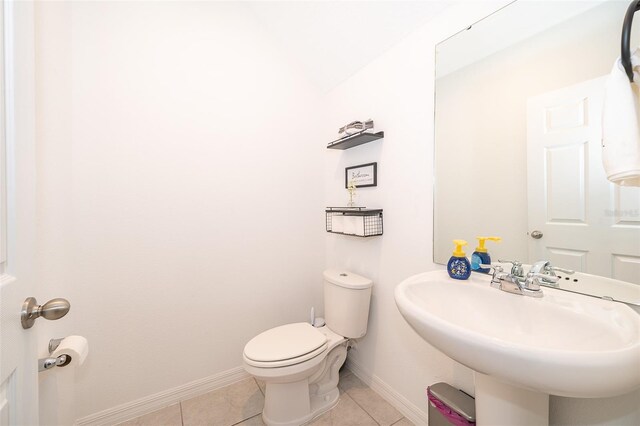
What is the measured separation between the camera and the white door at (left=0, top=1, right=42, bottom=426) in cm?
48

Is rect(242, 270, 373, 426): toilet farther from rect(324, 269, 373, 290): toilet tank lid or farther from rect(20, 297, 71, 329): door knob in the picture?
rect(20, 297, 71, 329): door knob

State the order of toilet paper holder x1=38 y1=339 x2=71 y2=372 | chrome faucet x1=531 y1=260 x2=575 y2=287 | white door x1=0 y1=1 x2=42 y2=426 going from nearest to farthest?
white door x1=0 y1=1 x2=42 y2=426
toilet paper holder x1=38 y1=339 x2=71 y2=372
chrome faucet x1=531 y1=260 x2=575 y2=287

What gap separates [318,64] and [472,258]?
1612 millimetres

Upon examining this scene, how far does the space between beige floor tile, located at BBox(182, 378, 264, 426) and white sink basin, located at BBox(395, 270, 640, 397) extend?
1.23 m

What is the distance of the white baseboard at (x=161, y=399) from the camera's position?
134cm

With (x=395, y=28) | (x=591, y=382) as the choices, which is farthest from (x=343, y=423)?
(x=395, y=28)

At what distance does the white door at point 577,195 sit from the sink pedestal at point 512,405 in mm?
452

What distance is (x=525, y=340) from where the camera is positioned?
808 millimetres

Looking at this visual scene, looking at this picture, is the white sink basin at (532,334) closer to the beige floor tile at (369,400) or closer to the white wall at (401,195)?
the white wall at (401,195)

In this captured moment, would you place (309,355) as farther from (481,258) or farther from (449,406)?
(481,258)

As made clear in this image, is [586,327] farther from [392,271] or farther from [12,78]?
[12,78]

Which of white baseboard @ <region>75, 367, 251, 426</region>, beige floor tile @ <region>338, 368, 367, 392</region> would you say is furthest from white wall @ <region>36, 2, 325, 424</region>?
beige floor tile @ <region>338, 368, 367, 392</region>

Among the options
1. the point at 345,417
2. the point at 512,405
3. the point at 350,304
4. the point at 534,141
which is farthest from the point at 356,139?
the point at 345,417

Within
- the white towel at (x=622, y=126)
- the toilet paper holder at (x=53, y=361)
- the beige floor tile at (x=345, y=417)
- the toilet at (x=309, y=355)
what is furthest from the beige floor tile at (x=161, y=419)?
the white towel at (x=622, y=126)
